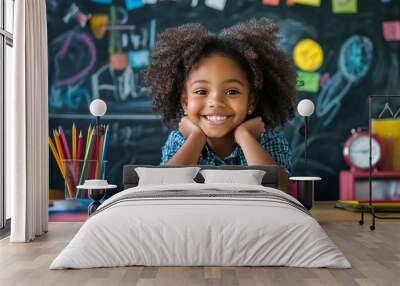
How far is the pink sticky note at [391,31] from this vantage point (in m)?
7.66

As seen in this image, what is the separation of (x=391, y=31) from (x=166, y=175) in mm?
3956

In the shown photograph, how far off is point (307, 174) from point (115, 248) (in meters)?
4.31

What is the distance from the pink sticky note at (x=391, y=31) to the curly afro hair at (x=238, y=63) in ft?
7.24

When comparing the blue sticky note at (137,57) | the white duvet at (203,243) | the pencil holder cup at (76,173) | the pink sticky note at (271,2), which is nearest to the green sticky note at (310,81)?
the pink sticky note at (271,2)

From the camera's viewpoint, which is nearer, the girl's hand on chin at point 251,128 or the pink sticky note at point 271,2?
the girl's hand on chin at point 251,128

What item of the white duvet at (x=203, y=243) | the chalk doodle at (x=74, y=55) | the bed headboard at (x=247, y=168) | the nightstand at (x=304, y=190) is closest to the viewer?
the white duvet at (x=203, y=243)

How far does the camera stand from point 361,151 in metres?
7.45

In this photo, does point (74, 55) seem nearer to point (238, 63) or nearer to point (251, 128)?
point (238, 63)

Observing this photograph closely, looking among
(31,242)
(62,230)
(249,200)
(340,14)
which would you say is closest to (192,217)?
(249,200)

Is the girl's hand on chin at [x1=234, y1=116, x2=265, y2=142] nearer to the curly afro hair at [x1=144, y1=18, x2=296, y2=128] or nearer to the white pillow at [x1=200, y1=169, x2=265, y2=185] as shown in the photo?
the curly afro hair at [x1=144, y1=18, x2=296, y2=128]

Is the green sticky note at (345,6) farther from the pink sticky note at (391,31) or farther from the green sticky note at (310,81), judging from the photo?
the green sticky note at (310,81)

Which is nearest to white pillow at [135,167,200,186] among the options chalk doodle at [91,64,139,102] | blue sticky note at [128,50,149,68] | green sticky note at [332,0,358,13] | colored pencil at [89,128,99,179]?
colored pencil at [89,128,99,179]

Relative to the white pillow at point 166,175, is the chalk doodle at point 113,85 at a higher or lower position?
higher

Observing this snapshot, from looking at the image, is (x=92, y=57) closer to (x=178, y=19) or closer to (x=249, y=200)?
(x=178, y=19)
